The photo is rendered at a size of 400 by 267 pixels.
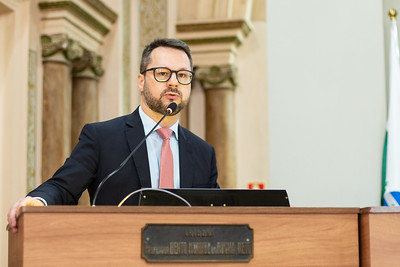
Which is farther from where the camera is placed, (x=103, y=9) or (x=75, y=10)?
(x=103, y=9)

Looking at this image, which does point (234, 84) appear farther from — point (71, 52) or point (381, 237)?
point (381, 237)

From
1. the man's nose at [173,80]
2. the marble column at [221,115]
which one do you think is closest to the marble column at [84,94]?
the marble column at [221,115]

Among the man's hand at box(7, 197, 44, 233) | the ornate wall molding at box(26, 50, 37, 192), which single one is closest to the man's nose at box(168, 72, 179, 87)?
the man's hand at box(7, 197, 44, 233)

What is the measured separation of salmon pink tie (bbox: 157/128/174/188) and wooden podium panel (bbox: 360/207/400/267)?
1042 mm

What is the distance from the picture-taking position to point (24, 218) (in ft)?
6.96

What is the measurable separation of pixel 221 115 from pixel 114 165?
598cm

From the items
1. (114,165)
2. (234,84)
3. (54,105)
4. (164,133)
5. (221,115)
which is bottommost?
(114,165)

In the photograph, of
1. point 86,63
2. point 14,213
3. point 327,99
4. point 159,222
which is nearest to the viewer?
point 159,222

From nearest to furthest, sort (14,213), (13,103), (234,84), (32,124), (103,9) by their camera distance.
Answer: (14,213) < (13,103) < (32,124) < (103,9) < (234,84)

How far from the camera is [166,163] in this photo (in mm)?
3129

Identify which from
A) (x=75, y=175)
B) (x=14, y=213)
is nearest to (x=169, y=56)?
(x=75, y=175)

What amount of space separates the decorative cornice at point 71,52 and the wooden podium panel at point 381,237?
4998 millimetres

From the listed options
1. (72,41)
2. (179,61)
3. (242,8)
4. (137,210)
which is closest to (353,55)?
(179,61)

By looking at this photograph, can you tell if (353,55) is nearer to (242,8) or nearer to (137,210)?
(137,210)
